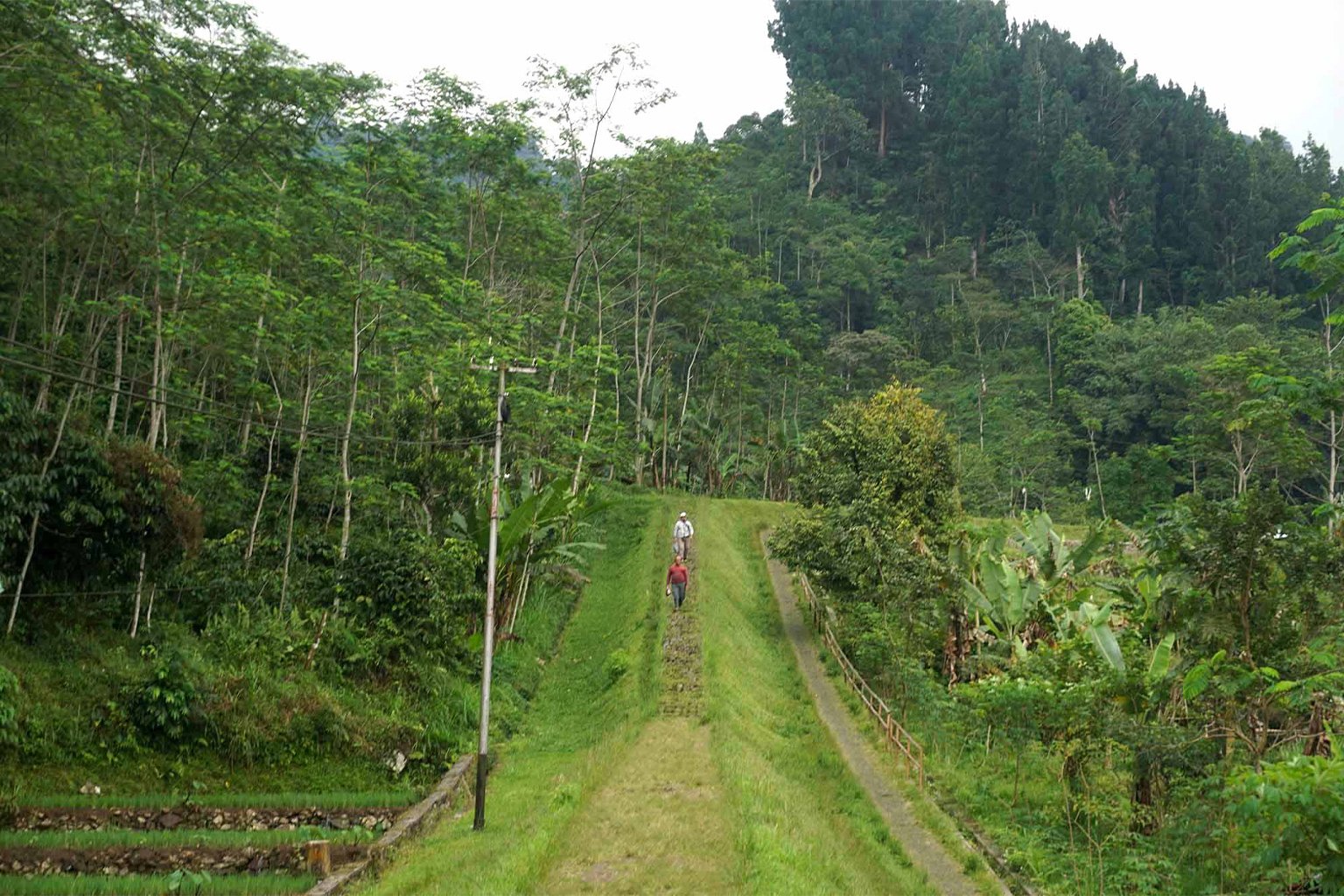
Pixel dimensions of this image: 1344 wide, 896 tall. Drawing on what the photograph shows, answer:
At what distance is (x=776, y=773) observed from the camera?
16.5 m

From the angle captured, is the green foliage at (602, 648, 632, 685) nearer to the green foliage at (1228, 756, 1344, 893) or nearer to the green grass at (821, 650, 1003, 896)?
the green grass at (821, 650, 1003, 896)

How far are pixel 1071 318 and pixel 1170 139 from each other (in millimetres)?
22113

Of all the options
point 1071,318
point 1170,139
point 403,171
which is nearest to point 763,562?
point 403,171

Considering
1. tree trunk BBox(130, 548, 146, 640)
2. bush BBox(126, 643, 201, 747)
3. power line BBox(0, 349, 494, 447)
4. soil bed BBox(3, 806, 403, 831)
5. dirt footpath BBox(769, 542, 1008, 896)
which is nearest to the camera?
power line BBox(0, 349, 494, 447)

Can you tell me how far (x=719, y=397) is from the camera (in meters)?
46.1

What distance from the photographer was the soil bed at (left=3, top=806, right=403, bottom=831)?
13773 millimetres

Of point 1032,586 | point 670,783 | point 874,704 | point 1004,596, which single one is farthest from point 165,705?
point 1032,586

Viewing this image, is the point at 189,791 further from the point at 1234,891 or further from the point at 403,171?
the point at 1234,891

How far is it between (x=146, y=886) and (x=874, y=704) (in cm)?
1245

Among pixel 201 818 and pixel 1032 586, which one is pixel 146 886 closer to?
pixel 201 818

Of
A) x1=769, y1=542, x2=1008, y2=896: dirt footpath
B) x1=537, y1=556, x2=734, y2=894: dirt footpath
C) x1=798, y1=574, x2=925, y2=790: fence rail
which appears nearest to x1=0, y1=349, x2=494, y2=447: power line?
x1=537, y1=556, x2=734, y2=894: dirt footpath

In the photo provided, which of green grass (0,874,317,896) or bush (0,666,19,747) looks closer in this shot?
green grass (0,874,317,896)

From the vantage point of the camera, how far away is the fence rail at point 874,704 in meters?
16.5

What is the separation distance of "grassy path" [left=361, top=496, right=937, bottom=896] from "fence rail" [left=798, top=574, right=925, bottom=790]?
894mm
